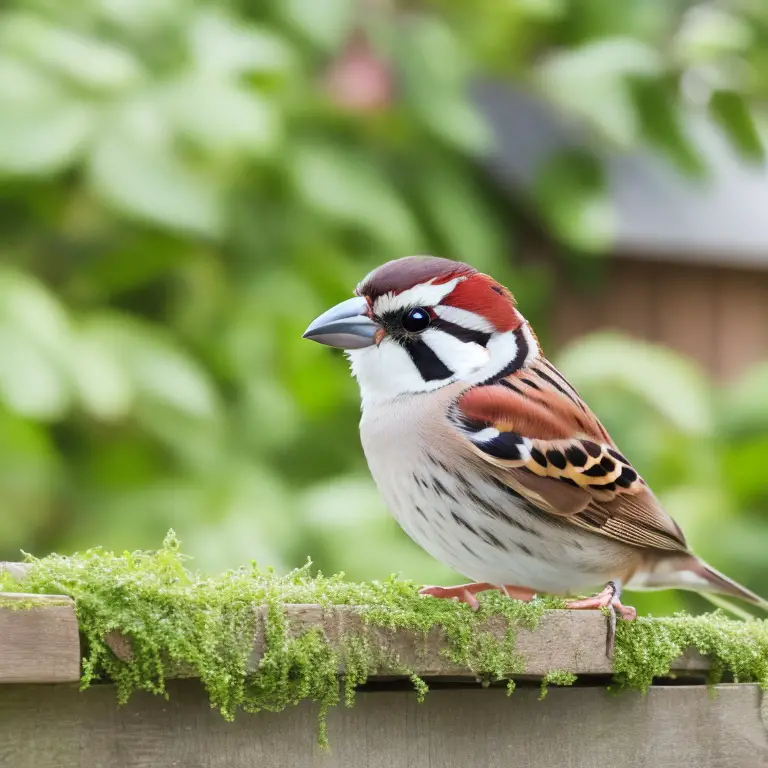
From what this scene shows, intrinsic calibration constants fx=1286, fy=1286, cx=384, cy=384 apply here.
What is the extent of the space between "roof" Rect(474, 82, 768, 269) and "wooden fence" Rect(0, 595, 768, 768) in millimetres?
5438

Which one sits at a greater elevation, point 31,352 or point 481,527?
point 31,352

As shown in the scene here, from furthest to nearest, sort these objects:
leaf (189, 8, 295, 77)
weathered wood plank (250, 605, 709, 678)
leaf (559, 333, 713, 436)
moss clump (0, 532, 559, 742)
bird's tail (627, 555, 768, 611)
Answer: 1. leaf (559, 333, 713, 436)
2. leaf (189, 8, 295, 77)
3. bird's tail (627, 555, 768, 611)
4. weathered wood plank (250, 605, 709, 678)
5. moss clump (0, 532, 559, 742)

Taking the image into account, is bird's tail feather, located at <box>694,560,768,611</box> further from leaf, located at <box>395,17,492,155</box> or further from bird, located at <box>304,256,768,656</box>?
leaf, located at <box>395,17,492,155</box>

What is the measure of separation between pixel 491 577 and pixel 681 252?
5791 millimetres

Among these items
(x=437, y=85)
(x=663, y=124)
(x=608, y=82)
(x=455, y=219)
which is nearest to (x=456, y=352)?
(x=437, y=85)

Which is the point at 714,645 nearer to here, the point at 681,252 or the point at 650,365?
the point at 650,365

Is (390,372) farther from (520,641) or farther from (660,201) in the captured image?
(660,201)

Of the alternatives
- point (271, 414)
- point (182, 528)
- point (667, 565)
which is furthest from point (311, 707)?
point (271, 414)

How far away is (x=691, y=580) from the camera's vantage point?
2.44 metres

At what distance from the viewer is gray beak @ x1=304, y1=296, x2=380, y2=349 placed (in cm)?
205

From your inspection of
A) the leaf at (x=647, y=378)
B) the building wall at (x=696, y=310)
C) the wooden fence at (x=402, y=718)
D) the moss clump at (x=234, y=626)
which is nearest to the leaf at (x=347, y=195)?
the leaf at (x=647, y=378)

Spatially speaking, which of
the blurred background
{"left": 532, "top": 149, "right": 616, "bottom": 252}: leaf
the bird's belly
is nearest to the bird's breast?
the bird's belly

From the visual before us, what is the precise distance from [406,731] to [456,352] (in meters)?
0.68

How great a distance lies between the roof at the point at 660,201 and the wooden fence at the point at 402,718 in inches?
214
